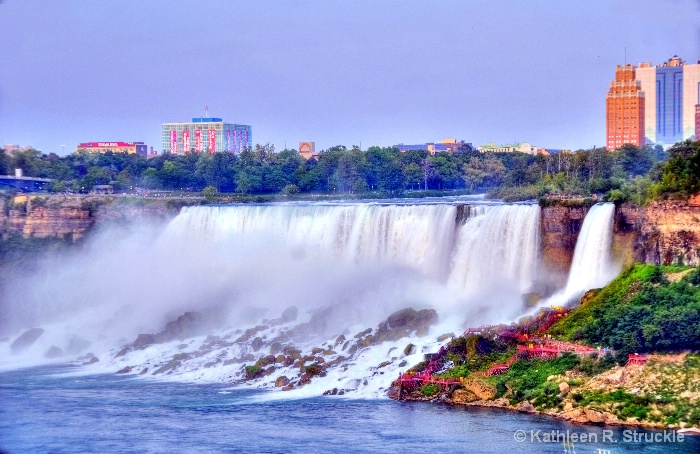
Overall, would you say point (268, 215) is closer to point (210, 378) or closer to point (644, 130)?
point (210, 378)

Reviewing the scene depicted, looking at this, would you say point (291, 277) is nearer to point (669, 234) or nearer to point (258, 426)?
point (669, 234)

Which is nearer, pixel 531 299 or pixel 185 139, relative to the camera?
pixel 531 299

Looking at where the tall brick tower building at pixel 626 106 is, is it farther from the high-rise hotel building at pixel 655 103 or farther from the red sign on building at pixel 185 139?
the red sign on building at pixel 185 139

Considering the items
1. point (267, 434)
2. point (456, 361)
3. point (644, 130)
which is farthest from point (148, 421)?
point (644, 130)

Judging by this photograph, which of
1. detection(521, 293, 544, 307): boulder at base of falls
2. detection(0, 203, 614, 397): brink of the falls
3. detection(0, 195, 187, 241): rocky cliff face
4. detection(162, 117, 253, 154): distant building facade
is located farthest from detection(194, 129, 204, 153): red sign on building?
detection(521, 293, 544, 307): boulder at base of falls

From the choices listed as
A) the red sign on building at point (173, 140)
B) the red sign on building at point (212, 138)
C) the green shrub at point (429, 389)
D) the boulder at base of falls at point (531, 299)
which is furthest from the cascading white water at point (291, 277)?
the red sign on building at point (173, 140)

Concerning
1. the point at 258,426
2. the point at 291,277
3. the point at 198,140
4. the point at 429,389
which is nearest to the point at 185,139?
the point at 198,140

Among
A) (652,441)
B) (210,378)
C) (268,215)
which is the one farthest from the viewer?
(268,215)
